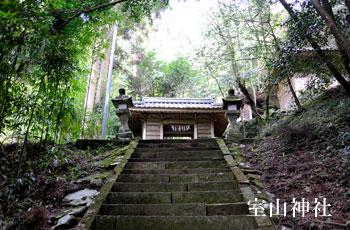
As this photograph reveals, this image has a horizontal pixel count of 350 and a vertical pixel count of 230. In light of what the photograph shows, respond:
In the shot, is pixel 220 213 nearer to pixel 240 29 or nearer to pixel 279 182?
pixel 279 182

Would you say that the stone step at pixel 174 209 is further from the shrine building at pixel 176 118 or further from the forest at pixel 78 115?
the shrine building at pixel 176 118

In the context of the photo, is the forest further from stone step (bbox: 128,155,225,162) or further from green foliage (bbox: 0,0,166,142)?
stone step (bbox: 128,155,225,162)

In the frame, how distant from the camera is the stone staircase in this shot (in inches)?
165

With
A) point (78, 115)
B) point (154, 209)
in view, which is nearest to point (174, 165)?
point (154, 209)

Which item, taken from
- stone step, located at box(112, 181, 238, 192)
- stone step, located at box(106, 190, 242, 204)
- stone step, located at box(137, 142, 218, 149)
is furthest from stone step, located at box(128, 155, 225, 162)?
stone step, located at box(106, 190, 242, 204)

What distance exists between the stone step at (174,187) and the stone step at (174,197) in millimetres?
353

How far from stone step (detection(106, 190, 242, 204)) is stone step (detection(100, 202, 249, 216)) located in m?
0.32

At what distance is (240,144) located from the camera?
8609 mm

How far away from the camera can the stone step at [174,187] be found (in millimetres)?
5441

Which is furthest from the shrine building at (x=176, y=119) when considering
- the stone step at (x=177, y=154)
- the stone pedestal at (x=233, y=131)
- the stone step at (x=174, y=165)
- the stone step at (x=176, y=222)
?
the stone step at (x=176, y=222)

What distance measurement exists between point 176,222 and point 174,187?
4.31 ft

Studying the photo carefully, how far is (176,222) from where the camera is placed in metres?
4.16

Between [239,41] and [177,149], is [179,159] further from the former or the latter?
[239,41]

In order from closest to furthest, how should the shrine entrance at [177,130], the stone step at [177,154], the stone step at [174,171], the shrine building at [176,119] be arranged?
the stone step at [174,171], the stone step at [177,154], the shrine building at [176,119], the shrine entrance at [177,130]
